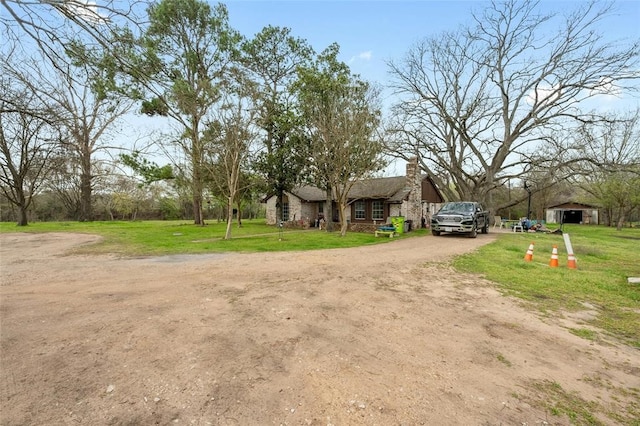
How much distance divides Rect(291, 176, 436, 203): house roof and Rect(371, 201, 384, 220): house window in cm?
81

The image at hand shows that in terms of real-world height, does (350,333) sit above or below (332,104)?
below

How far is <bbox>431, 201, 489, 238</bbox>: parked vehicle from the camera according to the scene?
1596cm

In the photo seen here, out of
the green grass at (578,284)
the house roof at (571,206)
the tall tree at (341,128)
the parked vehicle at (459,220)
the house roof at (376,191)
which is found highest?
the tall tree at (341,128)

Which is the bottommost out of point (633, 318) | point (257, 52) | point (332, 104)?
point (633, 318)

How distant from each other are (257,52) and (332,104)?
1062 cm

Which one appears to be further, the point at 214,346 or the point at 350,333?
the point at 350,333

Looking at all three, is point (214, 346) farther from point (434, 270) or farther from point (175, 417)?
point (434, 270)

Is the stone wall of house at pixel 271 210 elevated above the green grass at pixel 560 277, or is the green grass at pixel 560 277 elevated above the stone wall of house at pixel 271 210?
the stone wall of house at pixel 271 210

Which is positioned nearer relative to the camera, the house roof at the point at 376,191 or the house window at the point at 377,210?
the house roof at the point at 376,191

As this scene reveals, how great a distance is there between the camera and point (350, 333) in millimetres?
3812

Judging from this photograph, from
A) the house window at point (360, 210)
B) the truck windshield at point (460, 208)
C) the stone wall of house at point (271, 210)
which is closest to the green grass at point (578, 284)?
the truck windshield at point (460, 208)

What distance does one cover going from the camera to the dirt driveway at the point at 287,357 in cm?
234

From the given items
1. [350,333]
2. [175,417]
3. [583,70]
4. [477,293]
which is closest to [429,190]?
[583,70]

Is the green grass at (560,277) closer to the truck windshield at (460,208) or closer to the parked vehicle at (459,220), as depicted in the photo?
the parked vehicle at (459,220)
